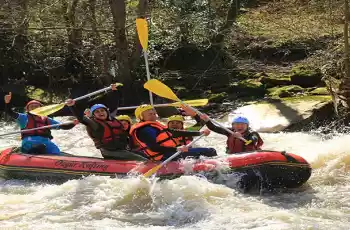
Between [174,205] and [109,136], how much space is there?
174 centimetres

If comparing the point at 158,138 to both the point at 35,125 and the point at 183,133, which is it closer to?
the point at 183,133

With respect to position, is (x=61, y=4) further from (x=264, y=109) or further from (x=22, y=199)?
(x=22, y=199)

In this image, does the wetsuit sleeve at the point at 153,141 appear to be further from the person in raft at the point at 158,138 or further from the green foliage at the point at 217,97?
the green foliage at the point at 217,97

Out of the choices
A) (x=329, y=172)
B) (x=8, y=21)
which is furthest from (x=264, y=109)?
(x=8, y=21)

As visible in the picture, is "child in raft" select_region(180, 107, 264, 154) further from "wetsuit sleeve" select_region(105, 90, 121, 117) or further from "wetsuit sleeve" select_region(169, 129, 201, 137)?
"wetsuit sleeve" select_region(105, 90, 121, 117)

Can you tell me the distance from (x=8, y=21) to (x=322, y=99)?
709 cm

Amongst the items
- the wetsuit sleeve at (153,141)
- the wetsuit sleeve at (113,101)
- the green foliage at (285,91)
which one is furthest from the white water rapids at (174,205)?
the wetsuit sleeve at (113,101)

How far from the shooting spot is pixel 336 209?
530 centimetres

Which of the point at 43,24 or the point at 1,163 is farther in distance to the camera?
the point at 43,24

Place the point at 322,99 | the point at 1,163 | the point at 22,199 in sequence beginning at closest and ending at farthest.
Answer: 1. the point at 22,199
2. the point at 1,163
3. the point at 322,99

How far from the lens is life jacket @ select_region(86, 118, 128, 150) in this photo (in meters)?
6.81

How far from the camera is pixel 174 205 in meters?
5.46

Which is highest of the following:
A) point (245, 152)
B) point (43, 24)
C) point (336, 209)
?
point (43, 24)

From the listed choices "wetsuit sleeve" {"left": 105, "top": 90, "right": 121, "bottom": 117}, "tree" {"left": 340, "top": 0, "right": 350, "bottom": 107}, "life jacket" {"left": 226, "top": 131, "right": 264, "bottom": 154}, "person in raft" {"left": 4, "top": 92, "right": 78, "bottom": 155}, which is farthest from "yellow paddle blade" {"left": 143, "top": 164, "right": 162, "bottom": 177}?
"wetsuit sleeve" {"left": 105, "top": 90, "right": 121, "bottom": 117}
